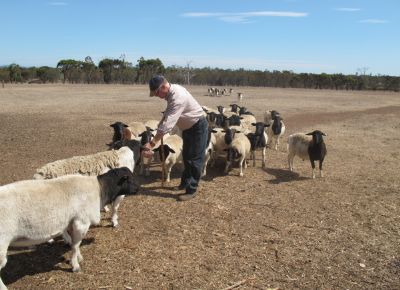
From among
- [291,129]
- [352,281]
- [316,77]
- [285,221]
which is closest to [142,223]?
[285,221]

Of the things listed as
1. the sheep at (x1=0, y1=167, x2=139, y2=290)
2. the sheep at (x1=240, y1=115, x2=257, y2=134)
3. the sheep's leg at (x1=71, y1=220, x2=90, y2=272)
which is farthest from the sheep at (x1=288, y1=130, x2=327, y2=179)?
the sheep's leg at (x1=71, y1=220, x2=90, y2=272)

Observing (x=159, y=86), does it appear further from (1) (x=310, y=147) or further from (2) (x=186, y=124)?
(1) (x=310, y=147)

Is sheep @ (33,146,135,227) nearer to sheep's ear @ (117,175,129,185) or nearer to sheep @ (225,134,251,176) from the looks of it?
sheep's ear @ (117,175,129,185)

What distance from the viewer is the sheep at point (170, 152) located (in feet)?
31.8

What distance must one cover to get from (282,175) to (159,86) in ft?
15.7

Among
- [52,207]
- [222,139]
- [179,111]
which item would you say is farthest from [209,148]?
[52,207]

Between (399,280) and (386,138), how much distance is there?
533 inches

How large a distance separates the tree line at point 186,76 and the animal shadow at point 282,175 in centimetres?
6928

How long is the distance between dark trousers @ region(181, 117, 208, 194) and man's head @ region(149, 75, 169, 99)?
997 mm

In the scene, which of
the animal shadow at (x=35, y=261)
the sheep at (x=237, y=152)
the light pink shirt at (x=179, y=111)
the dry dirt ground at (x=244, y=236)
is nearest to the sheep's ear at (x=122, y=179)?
the dry dirt ground at (x=244, y=236)

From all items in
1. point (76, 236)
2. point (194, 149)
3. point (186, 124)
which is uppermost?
point (186, 124)

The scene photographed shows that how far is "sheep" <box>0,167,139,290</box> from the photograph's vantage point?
4.75 m

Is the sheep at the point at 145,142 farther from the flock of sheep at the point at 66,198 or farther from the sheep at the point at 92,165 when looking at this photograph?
the sheep at the point at 92,165

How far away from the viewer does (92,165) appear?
7250mm
